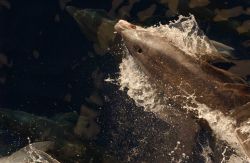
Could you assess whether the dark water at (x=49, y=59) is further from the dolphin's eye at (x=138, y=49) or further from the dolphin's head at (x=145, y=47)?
the dolphin's eye at (x=138, y=49)

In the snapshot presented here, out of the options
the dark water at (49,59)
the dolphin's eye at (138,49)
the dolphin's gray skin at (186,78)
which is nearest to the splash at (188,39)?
the dolphin's gray skin at (186,78)

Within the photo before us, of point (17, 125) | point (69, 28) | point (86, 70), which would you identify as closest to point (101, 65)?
point (86, 70)

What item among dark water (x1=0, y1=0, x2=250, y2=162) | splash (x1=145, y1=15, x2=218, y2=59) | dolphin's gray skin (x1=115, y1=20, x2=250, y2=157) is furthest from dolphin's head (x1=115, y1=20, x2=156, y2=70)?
dark water (x1=0, y1=0, x2=250, y2=162)

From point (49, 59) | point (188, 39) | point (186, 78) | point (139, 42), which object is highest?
point (188, 39)

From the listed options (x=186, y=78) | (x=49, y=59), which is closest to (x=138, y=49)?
(x=186, y=78)

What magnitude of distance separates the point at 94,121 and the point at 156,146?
145cm

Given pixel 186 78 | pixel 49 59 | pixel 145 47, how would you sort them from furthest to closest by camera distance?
pixel 49 59 < pixel 145 47 < pixel 186 78

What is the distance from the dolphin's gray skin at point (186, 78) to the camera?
6.69 meters

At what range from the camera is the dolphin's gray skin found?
21.9 feet

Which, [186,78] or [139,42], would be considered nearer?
[186,78]

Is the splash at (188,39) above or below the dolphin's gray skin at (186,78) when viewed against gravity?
above

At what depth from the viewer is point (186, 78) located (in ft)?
23.0

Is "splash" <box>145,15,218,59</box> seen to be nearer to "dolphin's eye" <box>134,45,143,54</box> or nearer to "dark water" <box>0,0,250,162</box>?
"dolphin's eye" <box>134,45,143,54</box>

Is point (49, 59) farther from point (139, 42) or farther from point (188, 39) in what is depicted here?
point (188, 39)
